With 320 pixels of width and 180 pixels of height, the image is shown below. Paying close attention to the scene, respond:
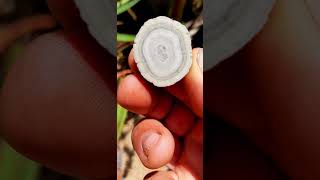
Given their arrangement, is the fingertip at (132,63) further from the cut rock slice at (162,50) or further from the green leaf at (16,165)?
the green leaf at (16,165)

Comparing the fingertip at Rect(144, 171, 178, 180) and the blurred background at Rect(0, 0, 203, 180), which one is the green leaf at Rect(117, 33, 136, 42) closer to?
the blurred background at Rect(0, 0, 203, 180)

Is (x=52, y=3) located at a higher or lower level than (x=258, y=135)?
higher

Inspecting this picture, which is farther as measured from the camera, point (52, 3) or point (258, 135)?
point (258, 135)

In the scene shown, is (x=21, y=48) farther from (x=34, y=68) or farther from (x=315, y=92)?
(x=315, y=92)

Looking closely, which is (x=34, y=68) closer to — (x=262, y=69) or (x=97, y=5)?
(x=97, y=5)

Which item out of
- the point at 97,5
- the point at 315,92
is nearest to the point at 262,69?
the point at 315,92
